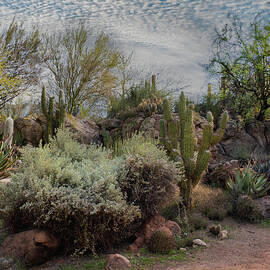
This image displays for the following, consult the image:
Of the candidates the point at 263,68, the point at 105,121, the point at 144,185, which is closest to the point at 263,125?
the point at 263,68

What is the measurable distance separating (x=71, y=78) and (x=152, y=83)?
18.5 ft

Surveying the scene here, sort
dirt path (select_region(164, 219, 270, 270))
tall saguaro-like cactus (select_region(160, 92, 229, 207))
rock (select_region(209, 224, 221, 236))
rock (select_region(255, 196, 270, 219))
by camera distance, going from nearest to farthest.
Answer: dirt path (select_region(164, 219, 270, 270)), rock (select_region(209, 224, 221, 236)), rock (select_region(255, 196, 270, 219)), tall saguaro-like cactus (select_region(160, 92, 229, 207))

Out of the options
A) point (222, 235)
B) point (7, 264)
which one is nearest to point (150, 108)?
point (222, 235)

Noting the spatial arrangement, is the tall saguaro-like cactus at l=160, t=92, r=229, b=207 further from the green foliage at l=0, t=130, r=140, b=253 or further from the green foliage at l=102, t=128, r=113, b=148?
the green foliage at l=102, t=128, r=113, b=148

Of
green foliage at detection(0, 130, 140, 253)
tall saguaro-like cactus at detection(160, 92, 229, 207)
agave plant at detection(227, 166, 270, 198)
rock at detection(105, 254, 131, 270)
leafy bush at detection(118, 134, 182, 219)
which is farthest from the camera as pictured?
agave plant at detection(227, 166, 270, 198)

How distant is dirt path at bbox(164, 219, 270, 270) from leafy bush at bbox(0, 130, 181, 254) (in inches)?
43.1

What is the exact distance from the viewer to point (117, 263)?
385 centimetres

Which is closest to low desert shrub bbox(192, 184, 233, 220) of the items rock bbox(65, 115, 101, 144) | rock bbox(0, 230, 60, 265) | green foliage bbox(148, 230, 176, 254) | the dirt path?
the dirt path

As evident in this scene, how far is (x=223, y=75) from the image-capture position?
14469mm

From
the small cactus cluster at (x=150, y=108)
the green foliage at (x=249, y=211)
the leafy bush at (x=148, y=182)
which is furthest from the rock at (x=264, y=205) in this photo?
the small cactus cluster at (x=150, y=108)

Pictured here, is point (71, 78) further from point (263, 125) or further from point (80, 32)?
point (263, 125)

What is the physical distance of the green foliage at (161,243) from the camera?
443 centimetres

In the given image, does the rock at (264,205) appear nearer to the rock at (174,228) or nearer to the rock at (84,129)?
the rock at (174,228)

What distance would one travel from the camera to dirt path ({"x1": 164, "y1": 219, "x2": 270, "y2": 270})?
3.90m
